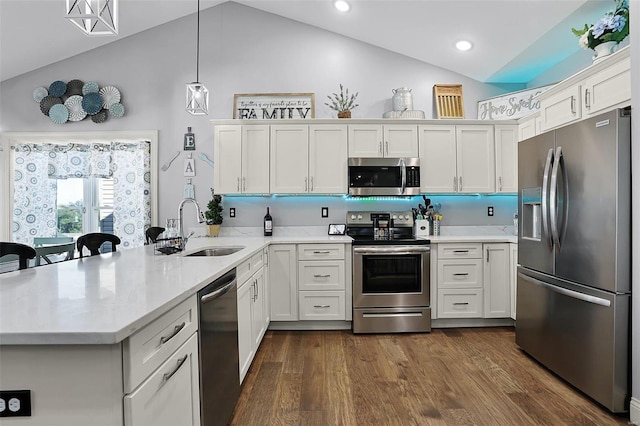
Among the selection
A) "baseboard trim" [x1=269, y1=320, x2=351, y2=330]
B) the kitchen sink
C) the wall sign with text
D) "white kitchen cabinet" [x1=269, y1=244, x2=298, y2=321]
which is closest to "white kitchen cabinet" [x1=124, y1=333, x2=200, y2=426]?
the kitchen sink

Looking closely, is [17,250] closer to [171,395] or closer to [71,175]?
[171,395]

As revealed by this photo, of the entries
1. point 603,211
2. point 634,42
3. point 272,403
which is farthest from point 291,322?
point 634,42

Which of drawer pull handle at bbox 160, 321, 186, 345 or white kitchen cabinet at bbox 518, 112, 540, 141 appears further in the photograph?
white kitchen cabinet at bbox 518, 112, 540, 141

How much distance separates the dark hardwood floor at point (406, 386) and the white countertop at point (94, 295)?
3.23 ft

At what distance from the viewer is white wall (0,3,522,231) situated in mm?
4160

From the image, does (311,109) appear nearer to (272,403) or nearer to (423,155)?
(423,155)

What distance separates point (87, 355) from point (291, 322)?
2.82m

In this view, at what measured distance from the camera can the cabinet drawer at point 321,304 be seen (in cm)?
353

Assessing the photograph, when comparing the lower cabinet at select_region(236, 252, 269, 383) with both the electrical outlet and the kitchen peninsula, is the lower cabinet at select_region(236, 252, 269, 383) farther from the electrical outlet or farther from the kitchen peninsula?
the electrical outlet

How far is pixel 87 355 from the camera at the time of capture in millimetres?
900

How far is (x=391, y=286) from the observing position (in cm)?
349

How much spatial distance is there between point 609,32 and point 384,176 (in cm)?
205

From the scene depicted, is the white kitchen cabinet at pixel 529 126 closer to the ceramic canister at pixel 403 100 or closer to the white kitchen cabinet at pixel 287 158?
the ceramic canister at pixel 403 100

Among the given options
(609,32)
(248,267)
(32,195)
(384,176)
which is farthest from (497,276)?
(32,195)
